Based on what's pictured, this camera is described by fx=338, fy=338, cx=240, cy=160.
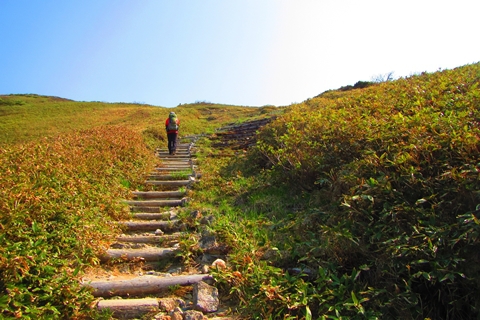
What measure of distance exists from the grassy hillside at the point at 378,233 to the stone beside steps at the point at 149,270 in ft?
1.90

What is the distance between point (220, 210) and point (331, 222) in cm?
270

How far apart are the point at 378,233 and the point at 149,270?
3.18 metres

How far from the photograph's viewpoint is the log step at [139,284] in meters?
4.13

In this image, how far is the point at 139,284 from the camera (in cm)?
426

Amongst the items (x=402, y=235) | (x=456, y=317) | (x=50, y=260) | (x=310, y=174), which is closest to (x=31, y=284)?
(x=50, y=260)

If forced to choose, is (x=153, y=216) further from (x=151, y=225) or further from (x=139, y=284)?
(x=139, y=284)

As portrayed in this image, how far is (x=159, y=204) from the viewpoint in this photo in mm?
7680

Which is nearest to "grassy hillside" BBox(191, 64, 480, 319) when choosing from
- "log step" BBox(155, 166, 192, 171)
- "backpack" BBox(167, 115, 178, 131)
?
"log step" BBox(155, 166, 192, 171)

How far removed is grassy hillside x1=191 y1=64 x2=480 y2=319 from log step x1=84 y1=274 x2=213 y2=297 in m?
0.54

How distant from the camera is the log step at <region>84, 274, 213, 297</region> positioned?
4.13 meters

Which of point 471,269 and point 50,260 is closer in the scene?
point 471,269

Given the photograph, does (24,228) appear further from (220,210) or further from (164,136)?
(164,136)

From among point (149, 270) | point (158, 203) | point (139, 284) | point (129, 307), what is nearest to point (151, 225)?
point (158, 203)

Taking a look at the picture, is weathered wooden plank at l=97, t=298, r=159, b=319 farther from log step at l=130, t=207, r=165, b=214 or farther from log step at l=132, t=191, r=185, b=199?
log step at l=132, t=191, r=185, b=199
